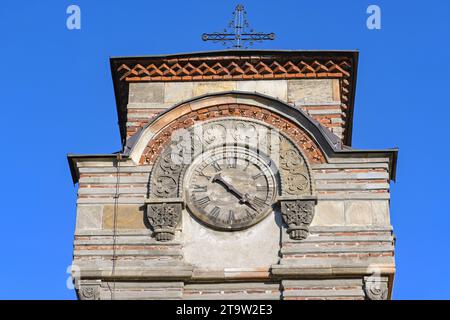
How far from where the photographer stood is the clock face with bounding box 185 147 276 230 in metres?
20.5

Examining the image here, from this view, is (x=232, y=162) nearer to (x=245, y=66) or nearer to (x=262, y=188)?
(x=262, y=188)

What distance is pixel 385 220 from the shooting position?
20203mm

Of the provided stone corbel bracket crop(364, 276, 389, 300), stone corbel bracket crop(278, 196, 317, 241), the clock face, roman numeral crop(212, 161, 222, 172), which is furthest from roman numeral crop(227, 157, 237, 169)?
stone corbel bracket crop(364, 276, 389, 300)

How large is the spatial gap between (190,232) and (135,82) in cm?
352

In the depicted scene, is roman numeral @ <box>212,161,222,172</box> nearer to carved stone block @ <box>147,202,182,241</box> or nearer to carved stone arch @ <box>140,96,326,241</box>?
carved stone arch @ <box>140,96,326,241</box>

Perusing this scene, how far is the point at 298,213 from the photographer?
66.6 feet

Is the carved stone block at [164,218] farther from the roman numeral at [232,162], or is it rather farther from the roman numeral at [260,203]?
the roman numeral at [260,203]

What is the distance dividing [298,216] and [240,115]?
2.43 metres

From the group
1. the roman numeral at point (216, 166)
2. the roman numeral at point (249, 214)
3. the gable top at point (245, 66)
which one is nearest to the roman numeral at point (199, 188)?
the roman numeral at point (216, 166)

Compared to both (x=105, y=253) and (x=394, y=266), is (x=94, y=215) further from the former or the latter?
(x=394, y=266)

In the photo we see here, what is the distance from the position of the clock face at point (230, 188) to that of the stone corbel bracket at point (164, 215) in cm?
28

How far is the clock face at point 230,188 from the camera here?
67.2 feet

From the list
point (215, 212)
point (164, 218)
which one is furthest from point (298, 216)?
point (164, 218)

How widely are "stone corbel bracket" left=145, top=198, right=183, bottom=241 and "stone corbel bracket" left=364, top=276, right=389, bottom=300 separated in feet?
11.5
